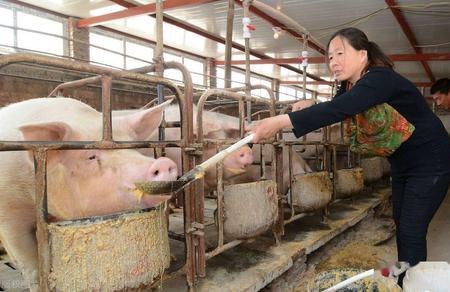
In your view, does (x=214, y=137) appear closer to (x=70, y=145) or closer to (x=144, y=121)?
(x=144, y=121)

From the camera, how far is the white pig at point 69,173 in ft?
5.98

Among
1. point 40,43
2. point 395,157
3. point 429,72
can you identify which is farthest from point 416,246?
point 429,72

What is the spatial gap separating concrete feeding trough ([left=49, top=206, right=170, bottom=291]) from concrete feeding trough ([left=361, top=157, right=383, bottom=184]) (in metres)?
4.81

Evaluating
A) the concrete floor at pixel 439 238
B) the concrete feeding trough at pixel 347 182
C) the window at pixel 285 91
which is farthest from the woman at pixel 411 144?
the window at pixel 285 91

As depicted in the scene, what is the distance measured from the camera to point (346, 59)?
2.37m

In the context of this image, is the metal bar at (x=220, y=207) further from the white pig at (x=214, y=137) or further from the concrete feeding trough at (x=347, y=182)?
the concrete feeding trough at (x=347, y=182)

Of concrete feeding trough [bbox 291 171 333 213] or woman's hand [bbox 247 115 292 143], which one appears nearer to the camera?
woman's hand [bbox 247 115 292 143]

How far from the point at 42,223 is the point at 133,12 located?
845 cm

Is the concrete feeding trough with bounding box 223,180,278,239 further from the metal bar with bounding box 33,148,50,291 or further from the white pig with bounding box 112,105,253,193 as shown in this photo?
the metal bar with bounding box 33,148,50,291

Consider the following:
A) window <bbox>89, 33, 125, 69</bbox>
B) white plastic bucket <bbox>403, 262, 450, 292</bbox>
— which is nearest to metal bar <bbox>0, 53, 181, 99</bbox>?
white plastic bucket <bbox>403, 262, 450, 292</bbox>

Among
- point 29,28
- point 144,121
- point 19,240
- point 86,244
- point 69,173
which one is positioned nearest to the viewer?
point 86,244

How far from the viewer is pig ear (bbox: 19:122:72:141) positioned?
1681 mm

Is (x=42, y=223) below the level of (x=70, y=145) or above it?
below

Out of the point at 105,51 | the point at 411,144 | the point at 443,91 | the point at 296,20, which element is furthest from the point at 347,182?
the point at 105,51
